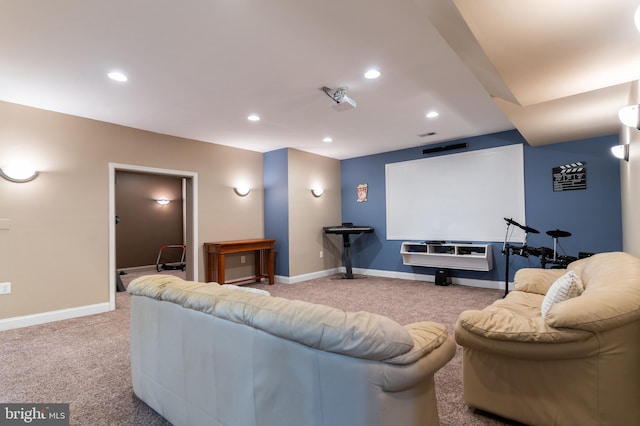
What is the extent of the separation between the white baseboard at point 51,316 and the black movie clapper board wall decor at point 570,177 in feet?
21.5

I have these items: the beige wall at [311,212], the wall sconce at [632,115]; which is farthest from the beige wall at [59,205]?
the wall sconce at [632,115]

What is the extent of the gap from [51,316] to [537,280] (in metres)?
5.31

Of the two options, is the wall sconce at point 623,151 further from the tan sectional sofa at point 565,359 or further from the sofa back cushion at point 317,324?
the sofa back cushion at point 317,324

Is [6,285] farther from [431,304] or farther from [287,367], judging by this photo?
[431,304]

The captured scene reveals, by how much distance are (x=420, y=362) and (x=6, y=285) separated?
4506 millimetres

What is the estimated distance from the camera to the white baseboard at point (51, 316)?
3.53 meters

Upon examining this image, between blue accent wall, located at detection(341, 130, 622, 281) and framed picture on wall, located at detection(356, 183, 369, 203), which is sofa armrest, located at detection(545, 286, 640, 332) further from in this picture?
framed picture on wall, located at detection(356, 183, 369, 203)

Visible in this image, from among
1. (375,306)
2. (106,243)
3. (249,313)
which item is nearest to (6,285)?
(106,243)

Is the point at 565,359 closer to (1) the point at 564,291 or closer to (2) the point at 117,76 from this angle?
(1) the point at 564,291

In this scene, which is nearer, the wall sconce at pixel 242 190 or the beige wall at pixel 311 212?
the wall sconce at pixel 242 190

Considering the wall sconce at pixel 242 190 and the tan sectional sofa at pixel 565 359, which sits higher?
the wall sconce at pixel 242 190

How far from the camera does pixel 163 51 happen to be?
8.43 ft

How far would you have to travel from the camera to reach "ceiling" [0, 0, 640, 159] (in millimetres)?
1942

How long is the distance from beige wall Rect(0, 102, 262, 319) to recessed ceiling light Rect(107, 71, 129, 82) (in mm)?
1535
